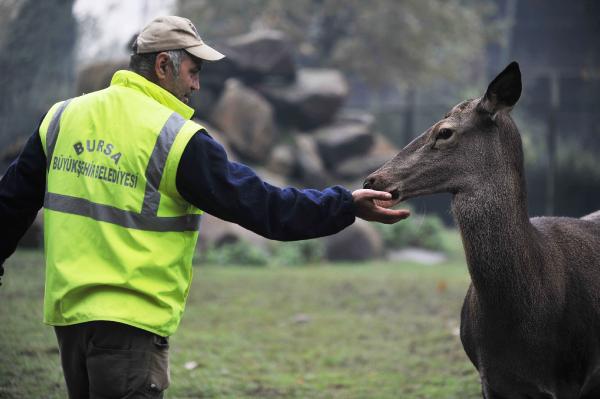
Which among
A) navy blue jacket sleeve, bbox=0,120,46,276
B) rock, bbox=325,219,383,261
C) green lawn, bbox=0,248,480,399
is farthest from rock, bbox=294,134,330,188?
navy blue jacket sleeve, bbox=0,120,46,276

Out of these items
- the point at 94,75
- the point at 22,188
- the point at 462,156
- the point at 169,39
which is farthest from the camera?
the point at 94,75

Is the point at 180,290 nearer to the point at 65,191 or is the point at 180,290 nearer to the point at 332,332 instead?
the point at 65,191

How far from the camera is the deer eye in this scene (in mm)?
4031

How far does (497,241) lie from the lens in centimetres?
384

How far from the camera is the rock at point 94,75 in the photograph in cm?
1524

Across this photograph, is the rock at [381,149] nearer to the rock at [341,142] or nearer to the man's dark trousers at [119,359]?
the rock at [341,142]

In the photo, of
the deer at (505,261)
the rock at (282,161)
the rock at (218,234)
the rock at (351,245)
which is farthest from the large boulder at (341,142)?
the deer at (505,261)

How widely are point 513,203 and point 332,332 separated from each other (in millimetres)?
4916

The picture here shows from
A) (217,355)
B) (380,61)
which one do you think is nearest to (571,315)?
(217,355)

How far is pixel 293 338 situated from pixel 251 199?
511 cm

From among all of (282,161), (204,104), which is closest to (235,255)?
(282,161)

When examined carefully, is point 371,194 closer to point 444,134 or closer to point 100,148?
point 444,134

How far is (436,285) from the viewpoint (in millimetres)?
11727

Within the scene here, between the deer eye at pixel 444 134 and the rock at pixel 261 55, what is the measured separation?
44.7 feet
